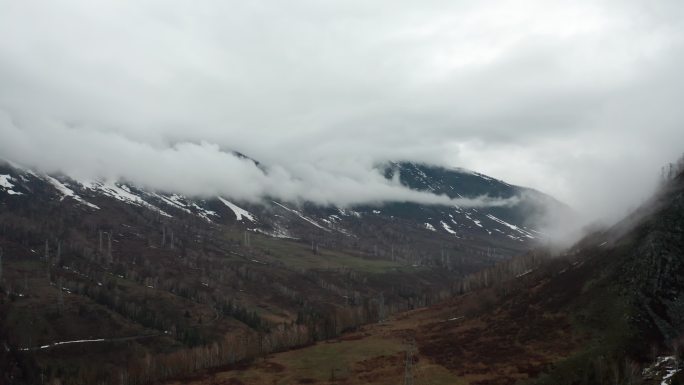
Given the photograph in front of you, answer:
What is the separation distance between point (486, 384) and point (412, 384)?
21.5 metres

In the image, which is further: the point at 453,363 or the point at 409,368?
the point at 453,363

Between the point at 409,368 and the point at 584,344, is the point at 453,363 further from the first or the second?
the point at 584,344

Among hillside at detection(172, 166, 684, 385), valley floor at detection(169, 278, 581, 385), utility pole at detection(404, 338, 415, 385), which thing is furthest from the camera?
utility pole at detection(404, 338, 415, 385)

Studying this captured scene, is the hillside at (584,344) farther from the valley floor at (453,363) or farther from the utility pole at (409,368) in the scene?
the utility pole at (409,368)

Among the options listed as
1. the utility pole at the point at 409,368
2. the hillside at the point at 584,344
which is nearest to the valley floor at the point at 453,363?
the hillside at the point at 584,344

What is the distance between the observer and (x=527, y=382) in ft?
449

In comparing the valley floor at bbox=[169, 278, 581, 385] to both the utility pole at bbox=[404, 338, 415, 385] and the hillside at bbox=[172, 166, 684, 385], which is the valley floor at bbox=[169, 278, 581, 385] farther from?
the utility pole at bbox=[404, 338, 415, 385]

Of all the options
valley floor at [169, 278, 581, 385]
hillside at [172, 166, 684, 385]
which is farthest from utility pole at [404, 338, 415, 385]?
valley floor at [169, 278, 581, 385]

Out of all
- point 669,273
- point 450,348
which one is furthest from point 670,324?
point 450,348

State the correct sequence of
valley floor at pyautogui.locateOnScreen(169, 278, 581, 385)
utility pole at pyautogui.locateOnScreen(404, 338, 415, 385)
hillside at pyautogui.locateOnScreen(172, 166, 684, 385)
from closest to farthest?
1. hillside at pyautogui.locateOnScreen(172, 166, 684, 385)
2. valley floor at pyautogui.locateOnScreen(169, 278, 581, 385)
3. utility pole at pyautogui.locateOnScreen(404, 338, 415, 385)

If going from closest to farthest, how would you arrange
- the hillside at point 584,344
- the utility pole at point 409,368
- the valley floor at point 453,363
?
the hillside at point 584,344
the valley floor at point 453,363
the utility pole at point 409,368

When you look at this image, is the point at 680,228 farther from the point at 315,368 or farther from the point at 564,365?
the point at 315,368

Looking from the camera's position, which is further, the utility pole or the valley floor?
the utility pole

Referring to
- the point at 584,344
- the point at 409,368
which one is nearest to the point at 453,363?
the point at 409,368
